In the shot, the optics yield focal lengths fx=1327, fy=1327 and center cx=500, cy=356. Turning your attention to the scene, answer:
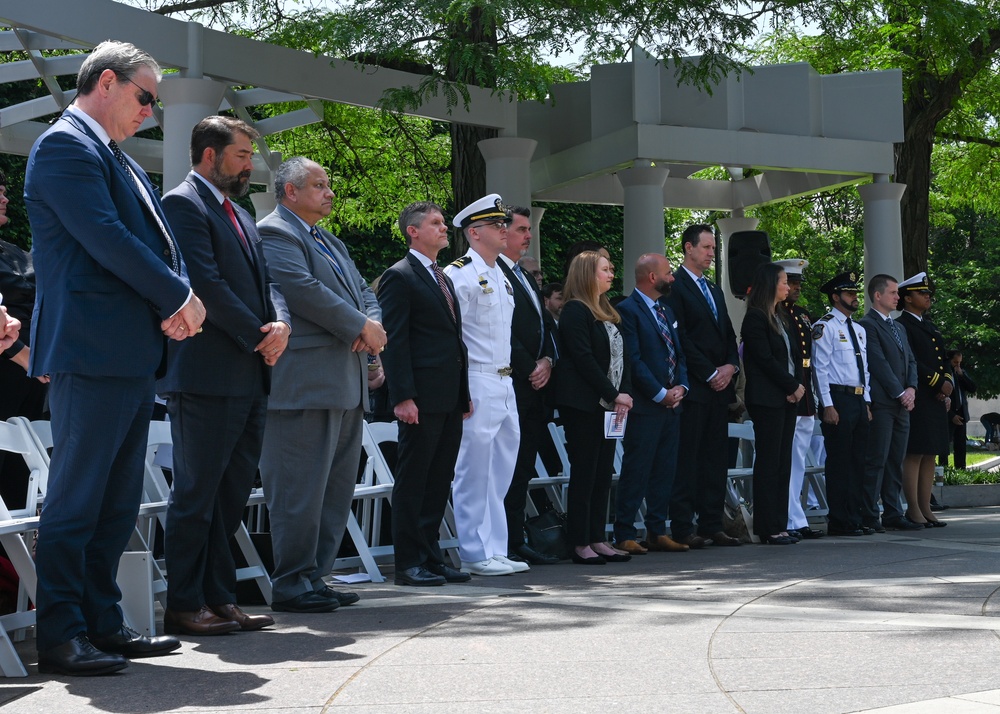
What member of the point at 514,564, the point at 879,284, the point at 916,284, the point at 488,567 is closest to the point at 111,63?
the point at 488,567

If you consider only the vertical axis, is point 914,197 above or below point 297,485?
above

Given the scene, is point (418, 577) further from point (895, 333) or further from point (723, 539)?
point (895, 333)

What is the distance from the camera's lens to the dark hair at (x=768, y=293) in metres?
9.97

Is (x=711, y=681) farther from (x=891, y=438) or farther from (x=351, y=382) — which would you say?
(x=891, y=438)

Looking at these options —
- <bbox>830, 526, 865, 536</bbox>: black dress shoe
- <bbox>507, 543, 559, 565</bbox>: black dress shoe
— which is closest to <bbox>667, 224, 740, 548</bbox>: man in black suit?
<bbox>830, 526, 865, 536</bbox>: black dress shoe

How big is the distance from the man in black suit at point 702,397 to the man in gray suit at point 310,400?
3567mm

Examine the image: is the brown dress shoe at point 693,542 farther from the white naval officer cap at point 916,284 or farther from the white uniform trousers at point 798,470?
the white naval officer cap at point 916,284

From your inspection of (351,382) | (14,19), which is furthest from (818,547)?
(14,19)

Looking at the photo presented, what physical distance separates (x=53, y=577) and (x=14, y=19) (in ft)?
21.8

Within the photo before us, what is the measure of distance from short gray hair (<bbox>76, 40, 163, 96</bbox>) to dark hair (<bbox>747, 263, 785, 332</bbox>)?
20.4 ft

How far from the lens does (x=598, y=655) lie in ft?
15.2

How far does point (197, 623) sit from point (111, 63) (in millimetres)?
2154

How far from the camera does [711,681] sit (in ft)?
13.7

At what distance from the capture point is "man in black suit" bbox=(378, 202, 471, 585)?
23.3 feet
